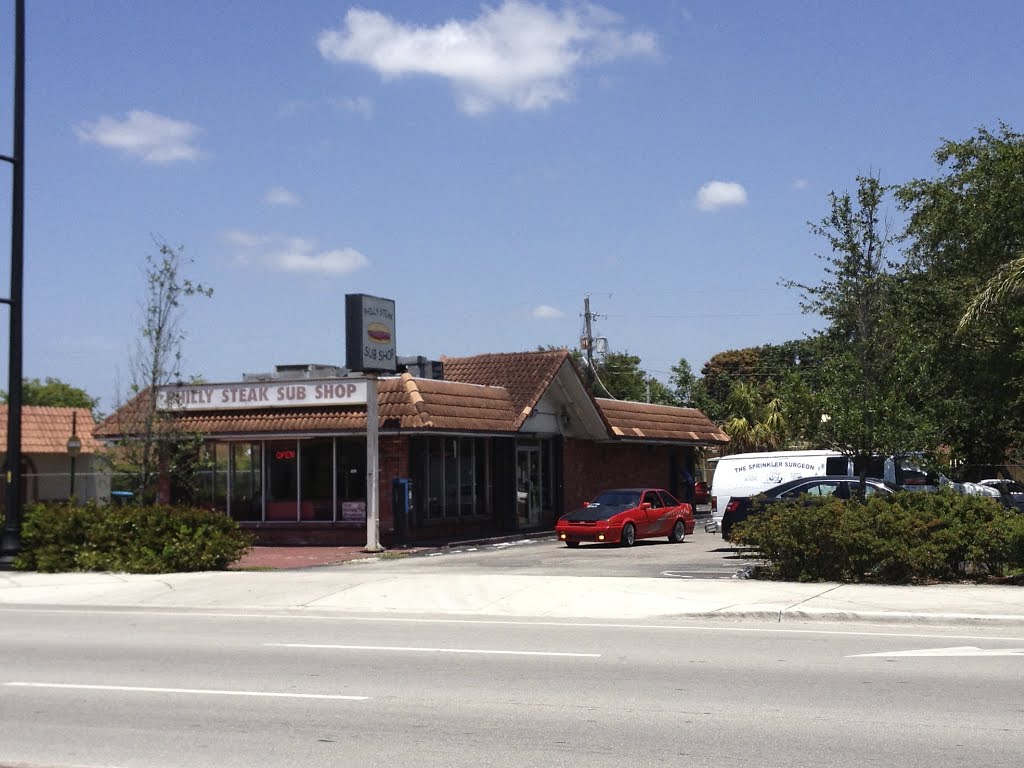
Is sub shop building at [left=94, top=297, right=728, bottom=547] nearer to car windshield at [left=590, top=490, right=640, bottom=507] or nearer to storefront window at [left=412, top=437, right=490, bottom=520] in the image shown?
storefront window at [left=412, top=437, right=490, bottom=520]

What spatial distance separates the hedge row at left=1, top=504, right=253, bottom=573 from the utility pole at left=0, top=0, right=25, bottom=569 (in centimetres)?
32

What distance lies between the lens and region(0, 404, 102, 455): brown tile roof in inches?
1666

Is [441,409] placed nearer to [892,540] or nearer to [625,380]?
[892,540]

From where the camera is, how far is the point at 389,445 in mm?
30547

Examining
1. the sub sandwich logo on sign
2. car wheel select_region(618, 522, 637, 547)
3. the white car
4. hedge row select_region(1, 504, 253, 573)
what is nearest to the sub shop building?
the sub sandwich logo on sign

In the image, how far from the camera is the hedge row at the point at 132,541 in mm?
21641

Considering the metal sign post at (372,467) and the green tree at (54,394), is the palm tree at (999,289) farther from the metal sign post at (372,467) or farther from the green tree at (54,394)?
the green tree at (54,394)

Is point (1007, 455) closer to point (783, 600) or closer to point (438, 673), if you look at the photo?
point (783, 600)

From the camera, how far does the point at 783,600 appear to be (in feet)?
51.9

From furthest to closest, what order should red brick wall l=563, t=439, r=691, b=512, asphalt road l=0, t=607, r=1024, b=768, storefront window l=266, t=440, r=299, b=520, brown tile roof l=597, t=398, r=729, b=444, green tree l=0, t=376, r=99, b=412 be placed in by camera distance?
green tree l=0, t=376, r=99, b=412, brown tile roof l=597, t=398, r=729, b=444, red brick wall l=563, t=439, r=691, b=512, storefront window l=266, t=440, r=299, b=520, asphalt road l=0, t=607, r=1024, b=768

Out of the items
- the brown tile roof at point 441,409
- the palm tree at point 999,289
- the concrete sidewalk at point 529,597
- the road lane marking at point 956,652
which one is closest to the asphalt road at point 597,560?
the concrete sidewalk at point 529,597

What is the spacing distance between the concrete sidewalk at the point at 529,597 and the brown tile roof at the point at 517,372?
14520mm

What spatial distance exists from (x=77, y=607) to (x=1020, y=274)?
18.4m

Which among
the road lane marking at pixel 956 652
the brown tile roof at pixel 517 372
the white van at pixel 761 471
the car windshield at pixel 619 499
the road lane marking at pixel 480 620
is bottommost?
the road lane marking at pixel 956 652
